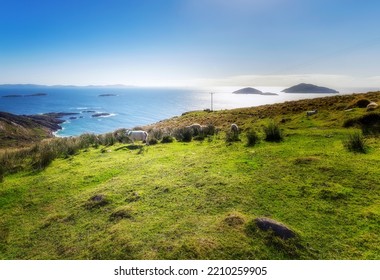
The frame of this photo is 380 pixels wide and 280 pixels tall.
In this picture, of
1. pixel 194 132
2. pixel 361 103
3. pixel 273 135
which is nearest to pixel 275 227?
pixel 273 135

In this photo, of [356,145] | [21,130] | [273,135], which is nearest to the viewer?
[356,145]

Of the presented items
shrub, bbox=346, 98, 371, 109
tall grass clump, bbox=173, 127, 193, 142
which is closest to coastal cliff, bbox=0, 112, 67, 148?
tall grass clump, bbox=173, 127, 193, 142

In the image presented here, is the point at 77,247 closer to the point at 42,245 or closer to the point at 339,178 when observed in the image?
the point at 42,245

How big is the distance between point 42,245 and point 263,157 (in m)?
8.70

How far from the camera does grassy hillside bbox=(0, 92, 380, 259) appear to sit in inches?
199

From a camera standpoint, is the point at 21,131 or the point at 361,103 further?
the point at 21,131

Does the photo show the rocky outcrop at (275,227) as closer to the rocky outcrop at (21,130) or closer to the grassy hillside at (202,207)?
the grassy hillside at (202,207)

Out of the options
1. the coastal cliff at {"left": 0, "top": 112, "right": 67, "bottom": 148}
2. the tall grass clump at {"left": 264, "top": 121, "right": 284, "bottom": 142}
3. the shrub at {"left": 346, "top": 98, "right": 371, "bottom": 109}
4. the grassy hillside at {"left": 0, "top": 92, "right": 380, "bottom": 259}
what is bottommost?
the coastal cliff at {"left": 0, "top": 112, "right": 67, "bottom": 148}

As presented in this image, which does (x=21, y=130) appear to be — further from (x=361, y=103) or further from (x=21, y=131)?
(x=361, y=103)

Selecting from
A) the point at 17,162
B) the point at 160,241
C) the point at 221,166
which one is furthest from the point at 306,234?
the point at 17,162

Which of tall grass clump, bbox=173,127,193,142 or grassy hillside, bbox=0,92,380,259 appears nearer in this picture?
grassy hillside, bbox=0,92,380,259

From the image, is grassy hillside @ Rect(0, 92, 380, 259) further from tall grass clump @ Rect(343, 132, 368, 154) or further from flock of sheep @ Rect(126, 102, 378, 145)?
flock of sheep @ Rect(126, 102, 378, 145)

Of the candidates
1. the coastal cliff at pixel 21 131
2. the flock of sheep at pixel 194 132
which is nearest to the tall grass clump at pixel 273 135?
the flock of sheep at pixel 194 132

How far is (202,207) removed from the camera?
672 centimetres
